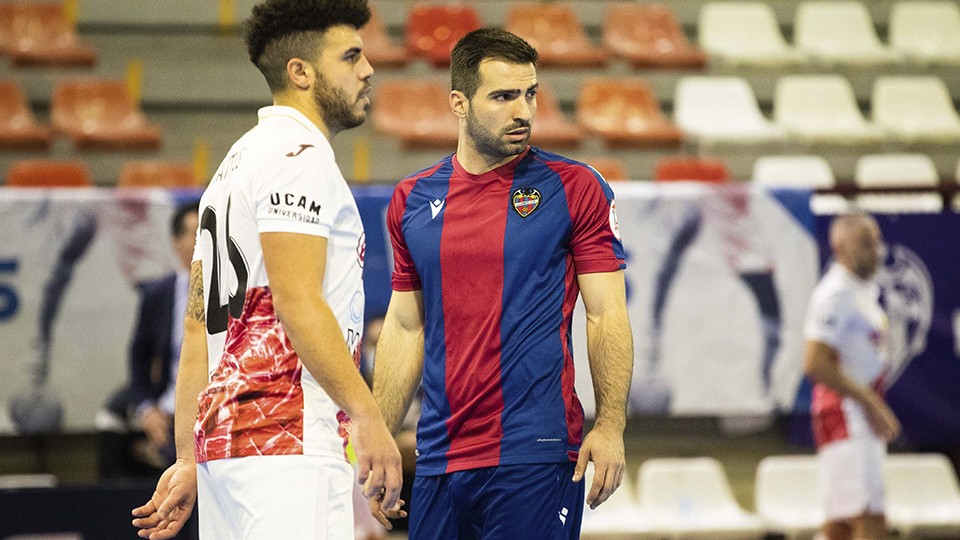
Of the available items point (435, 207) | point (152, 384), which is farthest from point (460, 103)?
point (152, 384)

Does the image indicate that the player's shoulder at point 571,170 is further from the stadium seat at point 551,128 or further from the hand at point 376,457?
the stadium seat at point 551,128

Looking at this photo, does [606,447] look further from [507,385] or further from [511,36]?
[511,36]

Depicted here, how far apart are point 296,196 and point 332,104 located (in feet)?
1.21

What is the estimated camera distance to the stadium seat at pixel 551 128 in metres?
11.3

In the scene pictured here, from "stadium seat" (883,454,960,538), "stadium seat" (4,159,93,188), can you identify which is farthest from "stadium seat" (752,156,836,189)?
"stadium seat" (4,159,93,188)

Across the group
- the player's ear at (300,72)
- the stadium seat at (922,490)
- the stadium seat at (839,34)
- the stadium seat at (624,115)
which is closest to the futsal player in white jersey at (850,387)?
the stadium seat at (922,490)

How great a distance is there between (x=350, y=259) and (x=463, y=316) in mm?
715

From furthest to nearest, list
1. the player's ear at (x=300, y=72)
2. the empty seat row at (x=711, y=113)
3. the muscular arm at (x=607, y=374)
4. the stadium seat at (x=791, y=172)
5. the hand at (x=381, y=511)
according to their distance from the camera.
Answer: the empty seat row at (x=711, y=113), the stadium seat at (x=791, y=172), the muscular arm at (x=607, y=374), the hand at (x=381, y=511), the player's ear at (x=300, y=72)

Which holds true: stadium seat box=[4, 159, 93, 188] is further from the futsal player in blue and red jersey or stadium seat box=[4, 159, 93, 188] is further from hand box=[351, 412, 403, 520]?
hand box=[351, 412, 403, 520]

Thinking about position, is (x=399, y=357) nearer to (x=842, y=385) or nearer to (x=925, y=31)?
(x=842, y=385)

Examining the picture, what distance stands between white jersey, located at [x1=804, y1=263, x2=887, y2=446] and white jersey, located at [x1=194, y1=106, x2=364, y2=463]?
16.8 ft

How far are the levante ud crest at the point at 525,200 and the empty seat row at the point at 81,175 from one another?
6447 mm

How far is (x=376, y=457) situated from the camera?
117 inches

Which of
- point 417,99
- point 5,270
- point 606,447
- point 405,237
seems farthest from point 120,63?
point 606,447
